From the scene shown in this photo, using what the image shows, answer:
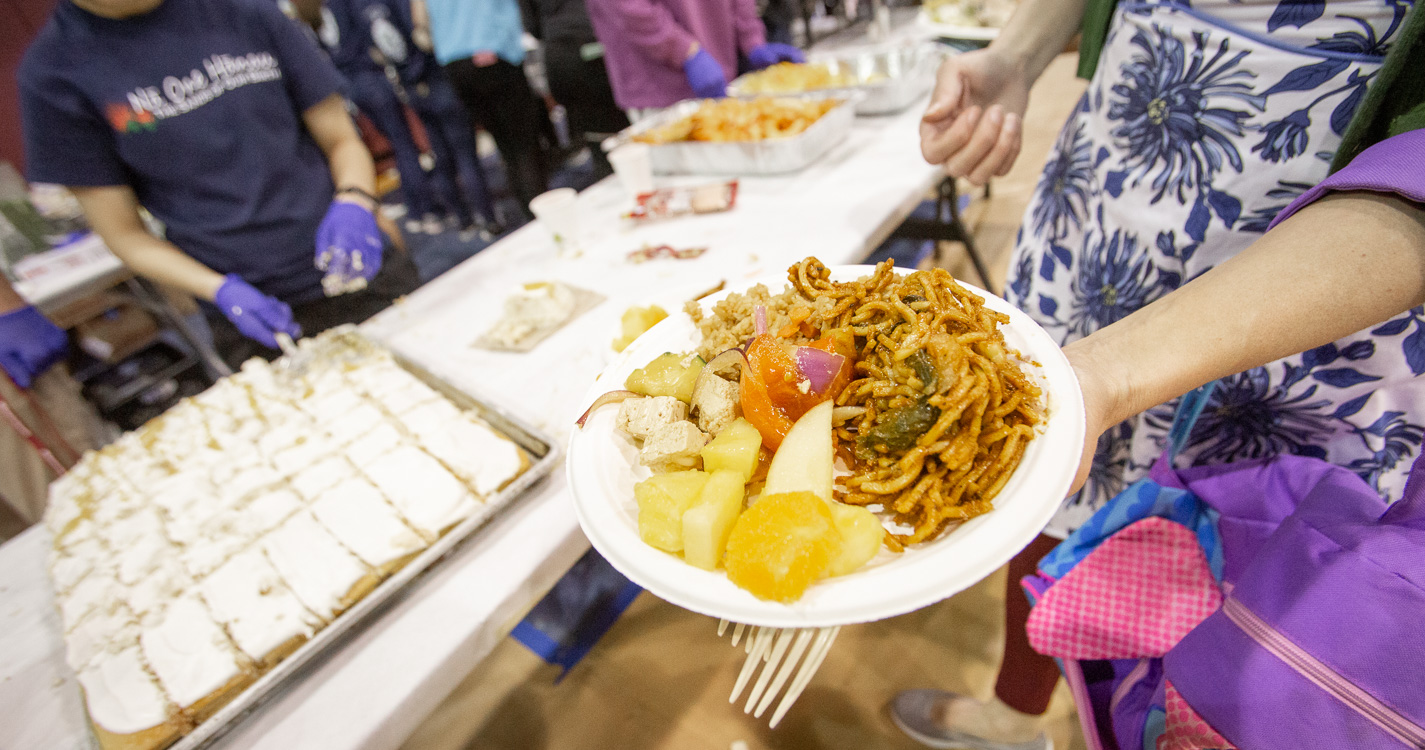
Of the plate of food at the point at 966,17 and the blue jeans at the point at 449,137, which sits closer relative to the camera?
the plate of food at the point at 966,17

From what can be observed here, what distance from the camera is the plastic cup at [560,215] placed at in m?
2.53

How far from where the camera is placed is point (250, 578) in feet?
4.65

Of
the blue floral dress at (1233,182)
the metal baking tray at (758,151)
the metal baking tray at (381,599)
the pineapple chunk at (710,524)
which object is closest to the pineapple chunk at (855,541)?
the pineapple chunk at (710,524)

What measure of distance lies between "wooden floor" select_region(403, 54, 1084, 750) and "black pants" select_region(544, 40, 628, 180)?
14.7 ft

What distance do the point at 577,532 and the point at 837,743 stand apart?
1.48 meters

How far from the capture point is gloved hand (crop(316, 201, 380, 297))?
8.45 feet

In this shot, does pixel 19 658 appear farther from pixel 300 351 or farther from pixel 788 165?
pixel 788 165

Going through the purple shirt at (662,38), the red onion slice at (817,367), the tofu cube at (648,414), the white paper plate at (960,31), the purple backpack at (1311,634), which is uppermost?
the purple shirt at (662,38)

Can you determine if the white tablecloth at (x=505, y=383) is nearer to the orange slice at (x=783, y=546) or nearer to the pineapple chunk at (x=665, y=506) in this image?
the pineapple chunk at (x=665, y=506)

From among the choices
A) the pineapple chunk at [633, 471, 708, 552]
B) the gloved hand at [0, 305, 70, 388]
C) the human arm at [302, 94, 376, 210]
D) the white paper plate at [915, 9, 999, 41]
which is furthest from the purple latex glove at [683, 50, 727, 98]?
the gloved hand at [0, 305, 70, 388]

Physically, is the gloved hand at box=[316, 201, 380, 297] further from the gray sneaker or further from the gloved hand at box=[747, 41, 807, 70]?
the gloved hand at box=[747, 41, 807, 70]

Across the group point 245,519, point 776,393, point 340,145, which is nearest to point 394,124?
point 340,145

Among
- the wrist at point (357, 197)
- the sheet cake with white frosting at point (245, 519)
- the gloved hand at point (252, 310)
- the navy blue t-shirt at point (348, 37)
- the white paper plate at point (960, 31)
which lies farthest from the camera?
the navy blue t-shirt at point (348, 37)

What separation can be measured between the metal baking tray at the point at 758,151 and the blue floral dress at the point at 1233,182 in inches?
56.5
